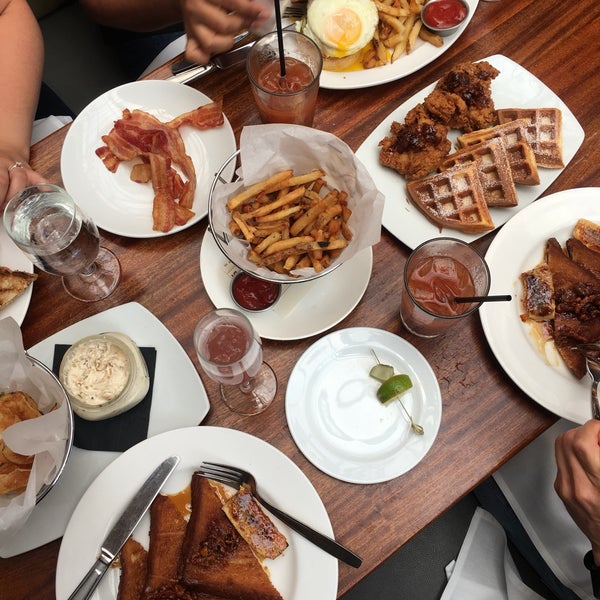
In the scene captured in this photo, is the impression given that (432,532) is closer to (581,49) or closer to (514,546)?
(514,546)

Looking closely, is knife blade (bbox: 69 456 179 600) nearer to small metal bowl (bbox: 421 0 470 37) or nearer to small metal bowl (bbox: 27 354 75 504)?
small metal bowl (bbox: 27 354 75 504)

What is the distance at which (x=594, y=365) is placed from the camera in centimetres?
168

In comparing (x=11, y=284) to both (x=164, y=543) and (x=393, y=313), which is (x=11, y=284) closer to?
(x=164, y=543)

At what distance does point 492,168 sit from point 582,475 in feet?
3.72

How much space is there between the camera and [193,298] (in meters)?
1.92

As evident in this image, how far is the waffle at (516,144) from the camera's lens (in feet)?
6.40

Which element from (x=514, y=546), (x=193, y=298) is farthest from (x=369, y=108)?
(x=514, y=546)

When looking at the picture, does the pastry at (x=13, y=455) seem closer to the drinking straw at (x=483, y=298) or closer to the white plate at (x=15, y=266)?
the white plate at (x=15, y=266)

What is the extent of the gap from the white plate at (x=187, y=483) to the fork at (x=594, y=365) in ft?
3.02

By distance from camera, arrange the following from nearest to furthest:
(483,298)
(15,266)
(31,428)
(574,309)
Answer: (31,428) < (483,298) < (574,309) < (15,266)

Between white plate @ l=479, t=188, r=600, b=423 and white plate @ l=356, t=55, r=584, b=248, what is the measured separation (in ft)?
0.28

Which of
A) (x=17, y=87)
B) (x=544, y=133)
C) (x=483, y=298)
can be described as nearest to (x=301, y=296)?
(x=483, y=298)

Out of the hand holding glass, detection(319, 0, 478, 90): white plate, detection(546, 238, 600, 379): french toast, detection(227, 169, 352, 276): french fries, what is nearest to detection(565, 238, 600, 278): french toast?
detection(546, 238, 600, 379): french toast

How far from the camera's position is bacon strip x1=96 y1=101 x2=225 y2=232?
1.98 meters
